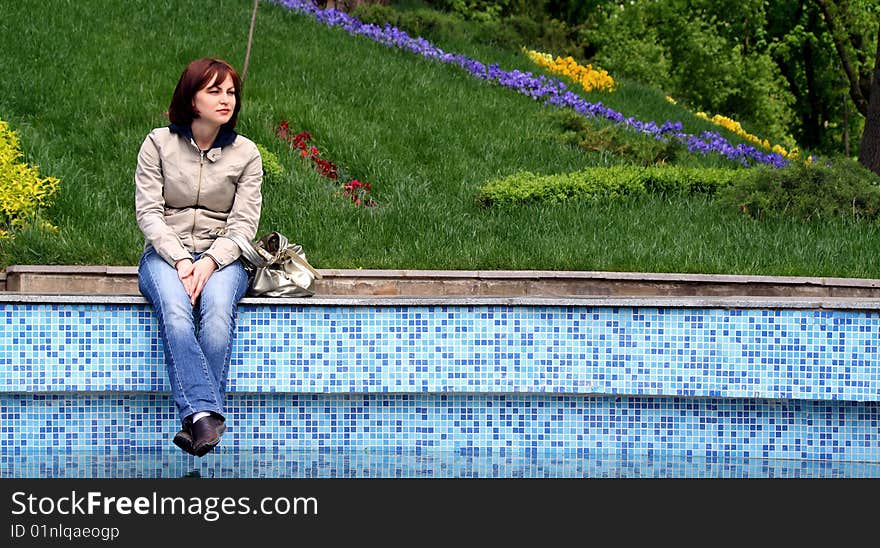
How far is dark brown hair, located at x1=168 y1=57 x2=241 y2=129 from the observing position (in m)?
5.71

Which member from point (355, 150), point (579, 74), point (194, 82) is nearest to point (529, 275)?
point (194, 82)

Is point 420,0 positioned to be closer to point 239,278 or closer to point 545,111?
point 545,111

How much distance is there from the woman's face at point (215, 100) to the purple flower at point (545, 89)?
699 cm

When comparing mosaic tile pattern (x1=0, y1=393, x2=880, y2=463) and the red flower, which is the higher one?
the red flower

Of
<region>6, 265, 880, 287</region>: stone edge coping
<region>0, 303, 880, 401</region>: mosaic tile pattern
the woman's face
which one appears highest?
the woman's face

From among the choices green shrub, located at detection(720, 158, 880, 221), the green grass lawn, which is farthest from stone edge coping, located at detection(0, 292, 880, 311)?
green shrub, located at detection(720, 158, 880, 221)

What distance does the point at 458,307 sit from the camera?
5922 millimetres

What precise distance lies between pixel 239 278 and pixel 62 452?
128 centimetres

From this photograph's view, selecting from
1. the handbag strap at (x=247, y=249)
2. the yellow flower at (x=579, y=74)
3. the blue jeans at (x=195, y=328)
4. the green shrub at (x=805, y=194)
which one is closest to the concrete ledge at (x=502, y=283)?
the handbag strap at (x=247, y=249)

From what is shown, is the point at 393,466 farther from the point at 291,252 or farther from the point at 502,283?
the point at 502,283

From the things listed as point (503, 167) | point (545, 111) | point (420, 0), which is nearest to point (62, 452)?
point (503, 167)

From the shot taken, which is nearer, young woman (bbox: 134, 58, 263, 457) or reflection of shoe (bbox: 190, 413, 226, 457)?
reflection of shoe (bbox: 190, 413, 226, 457)

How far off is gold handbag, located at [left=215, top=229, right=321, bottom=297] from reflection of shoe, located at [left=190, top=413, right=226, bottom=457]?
82cm

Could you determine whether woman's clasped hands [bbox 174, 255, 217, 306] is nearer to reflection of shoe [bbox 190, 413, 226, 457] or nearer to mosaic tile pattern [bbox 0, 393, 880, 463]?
reflection of shoe [bbox 190, 413, 226, 457]
